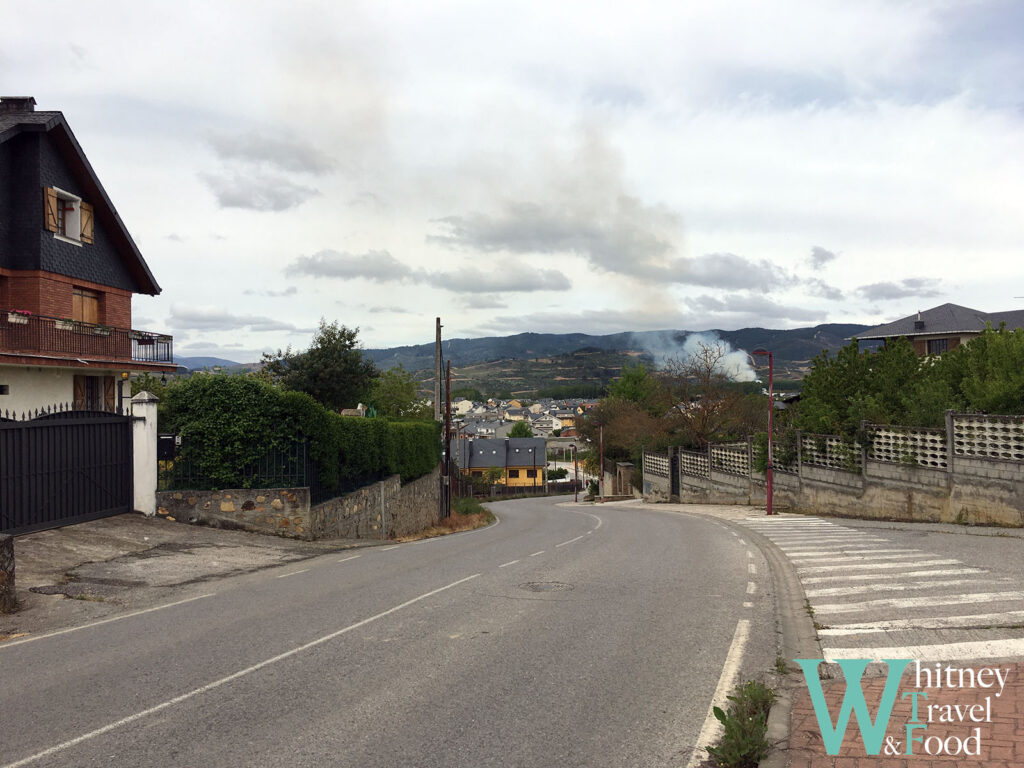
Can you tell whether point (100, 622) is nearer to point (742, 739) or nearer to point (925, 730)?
point (742, 739)

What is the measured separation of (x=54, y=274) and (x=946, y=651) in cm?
2632

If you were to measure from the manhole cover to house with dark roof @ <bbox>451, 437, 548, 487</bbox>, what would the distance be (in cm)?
9988

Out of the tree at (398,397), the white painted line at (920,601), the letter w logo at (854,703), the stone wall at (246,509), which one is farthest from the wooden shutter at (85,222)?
the tree at (398,397)

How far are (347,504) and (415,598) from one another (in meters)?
13.1

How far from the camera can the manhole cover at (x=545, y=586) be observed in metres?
12.1

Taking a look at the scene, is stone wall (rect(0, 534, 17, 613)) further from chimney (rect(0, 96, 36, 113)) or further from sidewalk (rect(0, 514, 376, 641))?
chimney (rect(0, 96, 36, 113))

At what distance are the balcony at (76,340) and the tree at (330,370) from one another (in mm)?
18566

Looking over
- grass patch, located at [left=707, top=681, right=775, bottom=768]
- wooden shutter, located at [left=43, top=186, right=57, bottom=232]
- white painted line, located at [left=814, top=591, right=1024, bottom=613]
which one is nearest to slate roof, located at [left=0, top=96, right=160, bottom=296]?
wooden shutter, located at [left=43, top=186, right=57, bottom=232]

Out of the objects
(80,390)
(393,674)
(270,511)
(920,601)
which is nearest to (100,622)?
(393,674)

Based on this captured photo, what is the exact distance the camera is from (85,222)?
26.5 m

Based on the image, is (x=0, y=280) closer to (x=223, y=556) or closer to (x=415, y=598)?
(x=223, y=556)

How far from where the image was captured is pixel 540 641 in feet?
28.7

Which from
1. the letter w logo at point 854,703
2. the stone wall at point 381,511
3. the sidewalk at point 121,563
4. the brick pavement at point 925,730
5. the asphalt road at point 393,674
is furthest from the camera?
the stone wall at point 381,511

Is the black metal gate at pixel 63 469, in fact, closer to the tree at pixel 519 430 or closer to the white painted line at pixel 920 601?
the white painted line at pixel 920 601
